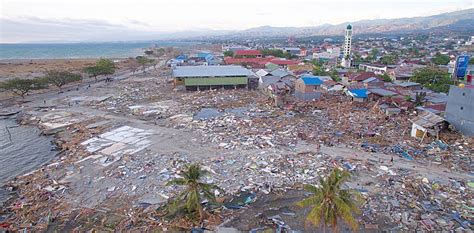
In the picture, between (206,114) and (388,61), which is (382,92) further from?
(388,61)

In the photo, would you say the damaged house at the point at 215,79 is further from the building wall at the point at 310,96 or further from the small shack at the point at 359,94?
the small shack at the point at 359,94

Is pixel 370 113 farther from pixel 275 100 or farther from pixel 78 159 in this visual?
pixel 78 159

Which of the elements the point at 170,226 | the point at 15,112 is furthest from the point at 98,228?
the point at 15,112

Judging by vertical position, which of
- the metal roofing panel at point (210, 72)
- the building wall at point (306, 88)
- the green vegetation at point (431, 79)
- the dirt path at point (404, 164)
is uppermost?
the metal roofing panel at point (210, 72)

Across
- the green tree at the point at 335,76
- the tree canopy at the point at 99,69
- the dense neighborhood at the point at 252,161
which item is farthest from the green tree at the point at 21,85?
the green tree at the point at 335,76

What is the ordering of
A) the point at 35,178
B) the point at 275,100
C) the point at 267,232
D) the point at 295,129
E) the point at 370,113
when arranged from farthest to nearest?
the point at 275,100 < the point at 370,113 < the point at 295,129 < the point at 35,178 < the point at 267,232

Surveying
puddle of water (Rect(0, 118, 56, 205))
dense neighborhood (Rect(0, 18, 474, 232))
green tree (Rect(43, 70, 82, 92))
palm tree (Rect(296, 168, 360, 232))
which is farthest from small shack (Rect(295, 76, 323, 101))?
green tree (Rect(43, 70, 82, 92))
